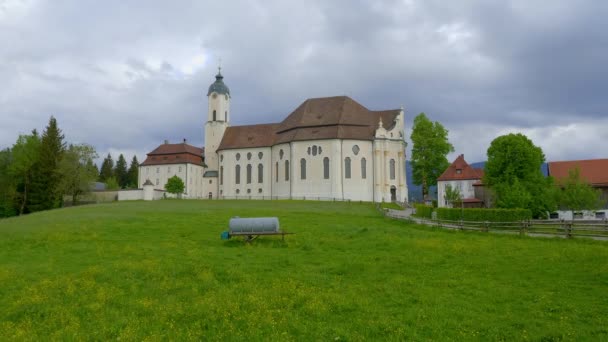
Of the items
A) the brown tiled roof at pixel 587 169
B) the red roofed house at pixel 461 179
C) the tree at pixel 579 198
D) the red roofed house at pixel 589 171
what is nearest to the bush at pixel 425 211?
the tree at pixel 579 198

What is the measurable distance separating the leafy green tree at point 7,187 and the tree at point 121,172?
173 feet

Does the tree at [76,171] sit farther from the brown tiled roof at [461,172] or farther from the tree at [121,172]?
the tree at [121,172]

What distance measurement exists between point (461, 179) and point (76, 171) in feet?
182

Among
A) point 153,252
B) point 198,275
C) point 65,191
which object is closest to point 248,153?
point 65,191

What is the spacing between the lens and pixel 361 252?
1981 cm

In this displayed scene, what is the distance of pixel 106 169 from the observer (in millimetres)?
133250

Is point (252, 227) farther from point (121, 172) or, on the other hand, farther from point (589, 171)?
point (121, 172)

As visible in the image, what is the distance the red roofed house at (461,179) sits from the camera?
61.7 meters

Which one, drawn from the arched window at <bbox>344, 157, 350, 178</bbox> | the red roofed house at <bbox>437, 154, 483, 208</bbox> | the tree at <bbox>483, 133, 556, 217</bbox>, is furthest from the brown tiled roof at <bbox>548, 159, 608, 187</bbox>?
the arched window at <bbox>344, 157, 350, 178</bbox>

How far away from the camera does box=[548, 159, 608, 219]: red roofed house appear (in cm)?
5284

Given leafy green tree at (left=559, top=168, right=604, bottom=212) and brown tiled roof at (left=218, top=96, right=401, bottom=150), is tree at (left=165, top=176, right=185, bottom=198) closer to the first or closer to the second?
brown tiled roof at (left=218, top=96, right=401, bottom=150)

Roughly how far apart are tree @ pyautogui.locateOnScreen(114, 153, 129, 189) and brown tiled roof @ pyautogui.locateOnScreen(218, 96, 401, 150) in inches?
2584

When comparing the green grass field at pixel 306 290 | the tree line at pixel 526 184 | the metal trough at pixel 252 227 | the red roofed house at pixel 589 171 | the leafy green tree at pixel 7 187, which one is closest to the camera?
the green grass field at pixel 306 290

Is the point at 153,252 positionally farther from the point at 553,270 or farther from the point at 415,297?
the point at 553,270
